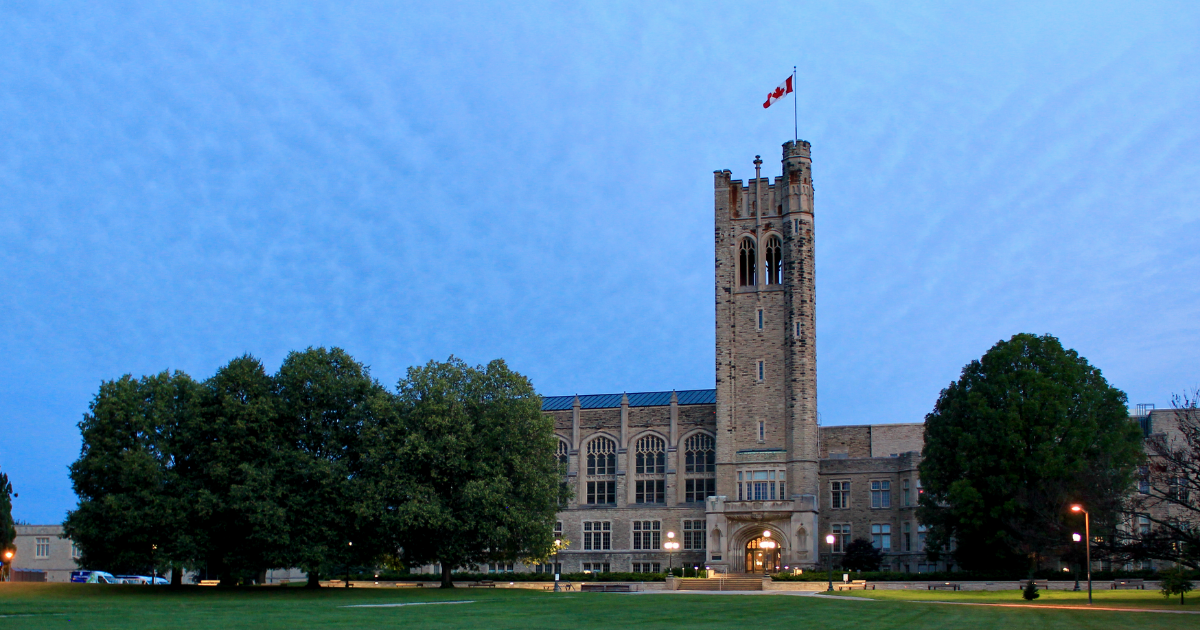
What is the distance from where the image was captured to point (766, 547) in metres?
67.2

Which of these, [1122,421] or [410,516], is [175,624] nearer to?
[410,516]

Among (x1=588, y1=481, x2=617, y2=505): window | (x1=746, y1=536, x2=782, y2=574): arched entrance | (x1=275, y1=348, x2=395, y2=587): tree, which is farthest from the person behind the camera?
(x1=588, y1=481, x2=617, y2=505): window

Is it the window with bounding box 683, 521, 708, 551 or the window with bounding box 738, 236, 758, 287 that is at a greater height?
the window with bounding box 738, 236, 758, 287

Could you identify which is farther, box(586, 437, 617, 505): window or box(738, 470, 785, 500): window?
box(586, 437, 617, 505): window

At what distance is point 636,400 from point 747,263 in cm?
1413

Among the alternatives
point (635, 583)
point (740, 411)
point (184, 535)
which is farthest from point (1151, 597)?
point (184, 535)

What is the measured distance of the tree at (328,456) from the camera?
46844mm

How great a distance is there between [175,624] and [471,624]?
22.5ft

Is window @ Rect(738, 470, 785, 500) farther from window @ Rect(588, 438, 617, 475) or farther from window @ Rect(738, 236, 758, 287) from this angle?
window @ Rect(738, 236, 758, 287)

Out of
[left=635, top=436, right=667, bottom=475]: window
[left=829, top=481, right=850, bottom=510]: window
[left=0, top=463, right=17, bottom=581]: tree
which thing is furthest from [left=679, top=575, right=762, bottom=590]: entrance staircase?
[left=0, top=463, right=17, bottom=581]: tree

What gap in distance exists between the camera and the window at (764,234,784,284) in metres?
71.4

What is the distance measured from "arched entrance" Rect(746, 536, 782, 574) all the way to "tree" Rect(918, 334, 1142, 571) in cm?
1072

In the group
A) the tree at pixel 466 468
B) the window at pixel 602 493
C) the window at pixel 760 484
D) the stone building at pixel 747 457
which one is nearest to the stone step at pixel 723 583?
the stone building at pixel 747 457

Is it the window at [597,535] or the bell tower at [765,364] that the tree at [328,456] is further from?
the bell tower at [765,364]
